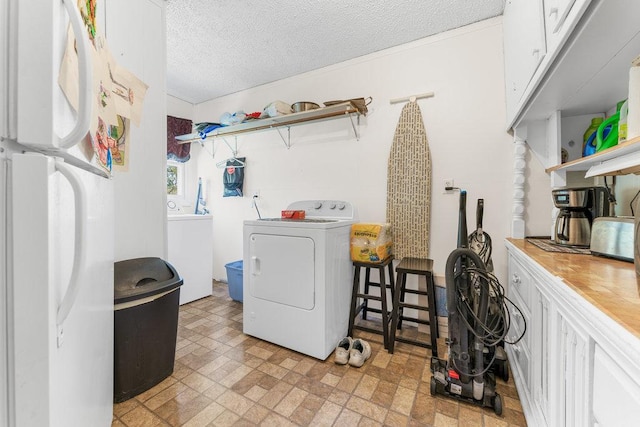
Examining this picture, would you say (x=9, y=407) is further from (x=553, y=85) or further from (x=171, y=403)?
(x=553, y=85)

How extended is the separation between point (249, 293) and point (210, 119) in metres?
2.70

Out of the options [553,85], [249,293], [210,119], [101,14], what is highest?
[210,119]

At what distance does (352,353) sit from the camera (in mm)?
1822

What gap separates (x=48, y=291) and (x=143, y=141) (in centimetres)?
149

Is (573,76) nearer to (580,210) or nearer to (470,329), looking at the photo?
(580,210)

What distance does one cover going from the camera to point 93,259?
0.87 m

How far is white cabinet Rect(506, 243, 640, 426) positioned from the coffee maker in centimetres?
34

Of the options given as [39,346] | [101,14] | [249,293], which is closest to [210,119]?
[101,14]

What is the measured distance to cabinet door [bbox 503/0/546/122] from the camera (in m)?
1.27

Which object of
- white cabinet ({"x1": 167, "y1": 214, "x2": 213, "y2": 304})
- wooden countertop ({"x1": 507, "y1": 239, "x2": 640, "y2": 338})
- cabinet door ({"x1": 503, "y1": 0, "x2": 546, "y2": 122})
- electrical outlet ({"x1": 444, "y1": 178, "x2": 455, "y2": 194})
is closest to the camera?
wooden countertop ({"x1": 507, "y1": 239, "x2": 640, "y2": 338})

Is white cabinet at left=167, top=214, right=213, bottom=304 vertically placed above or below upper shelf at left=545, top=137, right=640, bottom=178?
below

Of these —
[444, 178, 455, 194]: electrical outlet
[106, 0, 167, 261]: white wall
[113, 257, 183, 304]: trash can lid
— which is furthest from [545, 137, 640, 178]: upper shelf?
[106, 0, 167, 261]: white wall

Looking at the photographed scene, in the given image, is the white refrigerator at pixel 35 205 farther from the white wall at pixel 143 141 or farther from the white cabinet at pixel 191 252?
the white cabinet at pixel 191 252

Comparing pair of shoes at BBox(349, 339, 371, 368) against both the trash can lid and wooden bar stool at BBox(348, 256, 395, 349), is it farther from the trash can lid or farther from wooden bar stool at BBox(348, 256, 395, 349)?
the trash can lid
